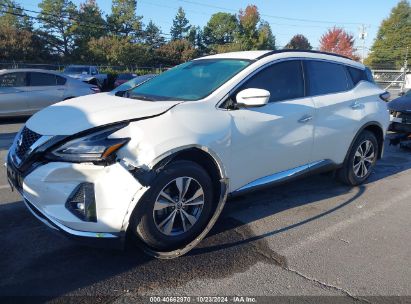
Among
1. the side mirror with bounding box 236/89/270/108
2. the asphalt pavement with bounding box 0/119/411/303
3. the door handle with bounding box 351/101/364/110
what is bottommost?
the asphalt pavement with bounding box 0/119/411/303

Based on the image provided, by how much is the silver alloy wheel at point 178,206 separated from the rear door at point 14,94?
29.2 feet

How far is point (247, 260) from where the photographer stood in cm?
343

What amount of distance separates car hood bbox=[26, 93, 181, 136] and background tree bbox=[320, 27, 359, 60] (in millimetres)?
72360

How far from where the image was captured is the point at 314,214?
449 centimetres

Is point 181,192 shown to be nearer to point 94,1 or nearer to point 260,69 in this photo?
point 260,69

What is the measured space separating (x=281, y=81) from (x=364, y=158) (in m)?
1.98

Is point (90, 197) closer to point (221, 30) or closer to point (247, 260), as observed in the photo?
point (247, 260)

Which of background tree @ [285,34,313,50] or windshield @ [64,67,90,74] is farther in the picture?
background tree @ [285,34,313,50]

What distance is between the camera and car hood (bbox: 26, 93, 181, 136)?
126 inches

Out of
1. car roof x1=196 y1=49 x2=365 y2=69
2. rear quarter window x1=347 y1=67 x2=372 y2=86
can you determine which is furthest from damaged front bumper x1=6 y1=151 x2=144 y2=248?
rear quarter window x1=347 y1=67 x2=372 y2=86

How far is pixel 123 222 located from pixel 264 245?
137cm

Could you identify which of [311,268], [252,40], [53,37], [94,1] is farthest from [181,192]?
[252,40]

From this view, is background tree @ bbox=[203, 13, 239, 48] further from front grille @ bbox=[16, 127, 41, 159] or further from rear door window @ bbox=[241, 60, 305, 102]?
front grille @ bbox=[16, 127, 41, 159]

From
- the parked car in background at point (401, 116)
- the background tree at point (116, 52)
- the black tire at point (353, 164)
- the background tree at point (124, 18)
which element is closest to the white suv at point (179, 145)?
the black tire at point (353, 164)
